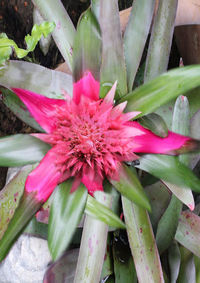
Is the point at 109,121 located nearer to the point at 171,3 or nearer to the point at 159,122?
the point at 159,122

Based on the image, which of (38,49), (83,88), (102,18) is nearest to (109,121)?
(83,88)

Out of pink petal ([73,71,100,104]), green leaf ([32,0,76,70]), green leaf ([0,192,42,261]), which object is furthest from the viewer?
green leaf ([32,0,76,70])

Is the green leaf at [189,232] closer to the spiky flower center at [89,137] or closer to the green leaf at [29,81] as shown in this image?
the spiky flower center at [89,137]

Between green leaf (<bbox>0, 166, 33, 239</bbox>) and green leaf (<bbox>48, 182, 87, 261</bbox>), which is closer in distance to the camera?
green leaf (<bbox>48, 182, 87, 261</bbox>)

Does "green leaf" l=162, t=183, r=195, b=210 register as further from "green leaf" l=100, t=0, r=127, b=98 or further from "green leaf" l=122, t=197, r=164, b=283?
"green leaf" l=100, t=0, r=127, b=98

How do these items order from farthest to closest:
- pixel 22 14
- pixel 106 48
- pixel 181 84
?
pixel 22 14 → pixel 106 48 → pixel 181 84

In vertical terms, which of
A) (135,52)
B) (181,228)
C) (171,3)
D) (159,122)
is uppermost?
(171,3)

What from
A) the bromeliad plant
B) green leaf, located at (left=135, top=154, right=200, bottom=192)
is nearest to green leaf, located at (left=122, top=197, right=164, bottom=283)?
the bromeliad plant

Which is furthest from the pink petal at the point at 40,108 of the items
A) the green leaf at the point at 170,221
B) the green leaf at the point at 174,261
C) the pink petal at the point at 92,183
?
the green leaf at the point at 174,261
